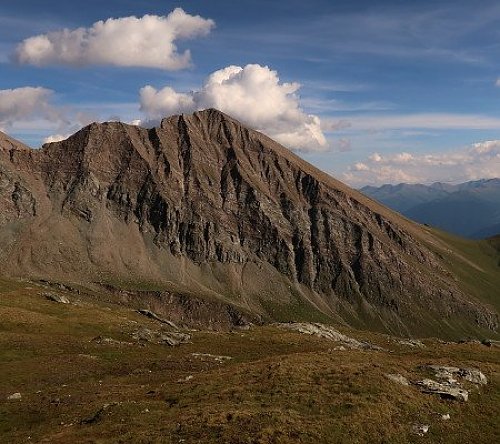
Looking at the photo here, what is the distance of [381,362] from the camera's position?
5828 centimetres

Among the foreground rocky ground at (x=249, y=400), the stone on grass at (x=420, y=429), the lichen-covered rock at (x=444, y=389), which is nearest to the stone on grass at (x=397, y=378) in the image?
the foreground rocky ground at (x=249, y=400)

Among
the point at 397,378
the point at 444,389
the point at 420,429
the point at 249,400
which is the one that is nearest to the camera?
the point at 420,429

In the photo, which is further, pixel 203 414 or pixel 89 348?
pixel 89 348

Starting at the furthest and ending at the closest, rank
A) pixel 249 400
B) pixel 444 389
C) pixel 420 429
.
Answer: pixel 444 389 < pixel 249 400 < pixel 420 429

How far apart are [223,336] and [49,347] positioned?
1602 inches

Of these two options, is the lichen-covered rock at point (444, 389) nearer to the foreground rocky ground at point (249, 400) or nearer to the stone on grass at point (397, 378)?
the foreground rocky ground at point (249, 400)

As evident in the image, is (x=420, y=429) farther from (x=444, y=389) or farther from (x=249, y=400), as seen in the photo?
(x=249, y=400)

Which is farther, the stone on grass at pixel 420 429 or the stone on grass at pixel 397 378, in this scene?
Answer: the stone on grass at pixel 397 378

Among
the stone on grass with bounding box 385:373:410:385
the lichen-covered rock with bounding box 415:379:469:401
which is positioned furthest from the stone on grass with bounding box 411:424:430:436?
Result: the stone on grass with bounding box 385:373:410:385

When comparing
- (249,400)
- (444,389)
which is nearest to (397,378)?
(444,389)

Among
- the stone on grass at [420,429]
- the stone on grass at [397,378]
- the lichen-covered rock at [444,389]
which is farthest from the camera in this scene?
the stone on grass at [397,378]

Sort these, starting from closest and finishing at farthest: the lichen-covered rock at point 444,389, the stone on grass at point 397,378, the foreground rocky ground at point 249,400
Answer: the foreground rocky ground at point 249,400 < the lichen-covered rock at point 444,389 < the stone on grass at point 397,378

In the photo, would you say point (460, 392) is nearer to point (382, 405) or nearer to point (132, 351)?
point (382, 405)

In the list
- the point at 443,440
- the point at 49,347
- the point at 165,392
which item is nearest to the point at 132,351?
the point at 49,347
